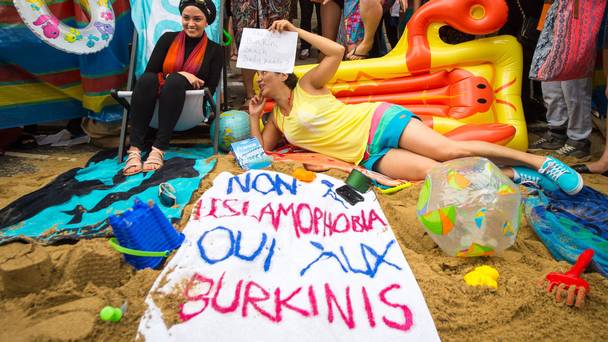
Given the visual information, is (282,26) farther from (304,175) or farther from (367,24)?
(304,175)

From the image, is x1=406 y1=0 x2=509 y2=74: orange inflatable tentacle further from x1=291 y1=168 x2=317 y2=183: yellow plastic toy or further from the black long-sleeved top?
the black long-sleeved top

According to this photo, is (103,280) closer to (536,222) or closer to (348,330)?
(348,330)

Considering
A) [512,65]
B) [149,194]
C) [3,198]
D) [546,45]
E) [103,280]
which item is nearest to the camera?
[103,280]

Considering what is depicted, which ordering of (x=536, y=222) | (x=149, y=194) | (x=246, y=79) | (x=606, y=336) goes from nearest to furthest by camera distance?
(x=606, y=336) → (x=536, y=222) → (x=149, y=194) → (x=246, y=79)

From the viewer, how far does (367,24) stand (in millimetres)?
3557

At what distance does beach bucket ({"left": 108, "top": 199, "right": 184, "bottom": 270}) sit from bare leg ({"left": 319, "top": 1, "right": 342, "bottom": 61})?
2.95 meters

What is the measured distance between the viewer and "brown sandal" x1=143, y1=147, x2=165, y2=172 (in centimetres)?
272

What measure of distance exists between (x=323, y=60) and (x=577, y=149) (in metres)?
2.22

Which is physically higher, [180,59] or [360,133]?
[180,59]

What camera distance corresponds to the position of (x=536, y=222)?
79.0 inches

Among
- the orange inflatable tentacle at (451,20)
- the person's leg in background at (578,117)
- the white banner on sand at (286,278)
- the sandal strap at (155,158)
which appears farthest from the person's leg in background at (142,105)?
the person's leg in background at (578,117)

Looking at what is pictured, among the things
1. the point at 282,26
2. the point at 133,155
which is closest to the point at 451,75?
the point at 282,26

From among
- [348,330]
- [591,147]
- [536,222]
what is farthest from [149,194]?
[591,147]

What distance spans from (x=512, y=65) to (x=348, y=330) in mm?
2720
